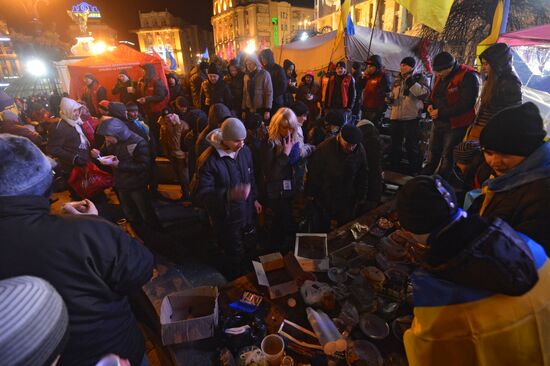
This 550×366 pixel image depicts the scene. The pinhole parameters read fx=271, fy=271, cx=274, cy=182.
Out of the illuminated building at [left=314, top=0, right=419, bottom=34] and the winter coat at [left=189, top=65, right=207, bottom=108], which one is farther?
the illuminated building at [left=314, top=0, right=419, bottom=34]

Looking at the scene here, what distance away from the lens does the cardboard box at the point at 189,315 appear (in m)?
2.27

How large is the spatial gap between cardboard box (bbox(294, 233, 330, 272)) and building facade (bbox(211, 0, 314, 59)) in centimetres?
6087

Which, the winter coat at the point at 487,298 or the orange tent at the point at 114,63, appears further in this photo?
the orange tent at the point at 114,63

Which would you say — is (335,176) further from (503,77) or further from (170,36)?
(170,36)

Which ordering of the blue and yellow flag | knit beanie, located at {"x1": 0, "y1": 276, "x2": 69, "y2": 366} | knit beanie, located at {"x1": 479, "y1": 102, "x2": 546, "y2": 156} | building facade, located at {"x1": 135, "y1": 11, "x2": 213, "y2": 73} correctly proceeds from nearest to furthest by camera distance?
knit beanie, located at {"x1": 0, "y1": 276, "x2": 69, "y2": 366} → knit beanie, located at {"x1": 479, "y1": 102, "x2": 546, "y2": 156} → the blue and yellow flag → building facade, located at {"x1": 135, "y1": 11, "x2": 213, "y2": 73}

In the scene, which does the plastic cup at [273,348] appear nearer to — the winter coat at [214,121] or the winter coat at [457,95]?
the winter coat at [214,121]

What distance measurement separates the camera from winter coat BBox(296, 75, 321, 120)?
9070 millimetres

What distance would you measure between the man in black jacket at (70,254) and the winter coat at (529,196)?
263 cm

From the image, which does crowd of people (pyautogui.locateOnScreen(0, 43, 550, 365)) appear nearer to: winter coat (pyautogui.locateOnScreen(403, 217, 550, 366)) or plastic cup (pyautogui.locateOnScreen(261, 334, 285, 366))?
winter coat (pyautogui.locateOnScreen(403, 217, 550, 366))

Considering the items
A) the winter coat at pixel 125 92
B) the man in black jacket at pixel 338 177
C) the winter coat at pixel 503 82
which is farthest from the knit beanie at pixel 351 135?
the winter coat at pixel 125 92

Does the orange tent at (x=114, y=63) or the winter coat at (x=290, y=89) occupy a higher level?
the orange tent at (x=114, y=63)

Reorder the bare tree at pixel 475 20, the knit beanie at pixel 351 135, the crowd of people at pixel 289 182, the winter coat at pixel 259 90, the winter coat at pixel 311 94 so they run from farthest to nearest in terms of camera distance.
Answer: the bare tree at pixel 475 20
the winter coat at pixel 311 94
the winter coat at pixel 259 90
the knit beanie at pixel 351 135
the crowd of people at pixel 289 182

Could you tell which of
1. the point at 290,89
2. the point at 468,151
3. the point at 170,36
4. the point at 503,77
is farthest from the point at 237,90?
the point at 170,36

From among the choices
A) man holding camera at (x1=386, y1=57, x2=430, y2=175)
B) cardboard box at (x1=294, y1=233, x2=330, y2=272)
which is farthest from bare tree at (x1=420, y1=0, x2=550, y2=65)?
cardboard box at (x1=294, y1=233, x2=330, y2=272)
